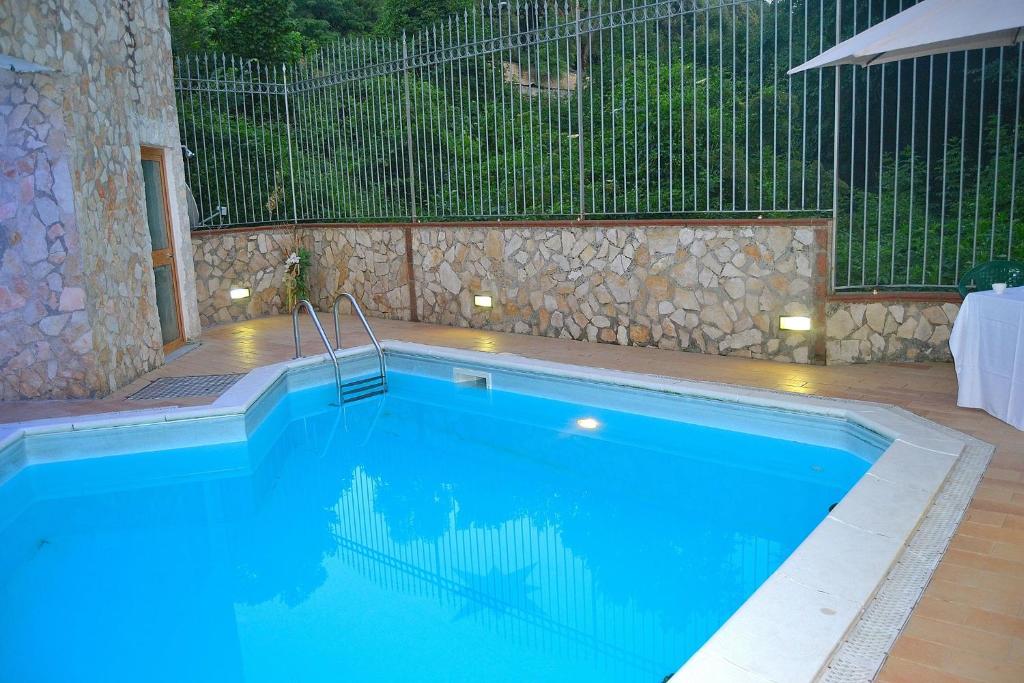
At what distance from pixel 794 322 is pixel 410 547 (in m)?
4.10

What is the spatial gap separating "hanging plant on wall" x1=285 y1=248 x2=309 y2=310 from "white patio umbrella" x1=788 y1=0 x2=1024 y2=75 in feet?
24.1

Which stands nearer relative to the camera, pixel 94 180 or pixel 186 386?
pixel 94 180

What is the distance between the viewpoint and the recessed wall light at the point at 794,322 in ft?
23.7

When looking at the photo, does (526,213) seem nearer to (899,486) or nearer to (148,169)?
(148,169)

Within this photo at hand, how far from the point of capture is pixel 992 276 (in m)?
6.00

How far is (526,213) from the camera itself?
918 centimetres

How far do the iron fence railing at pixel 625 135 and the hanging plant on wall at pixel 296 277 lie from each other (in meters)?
0.66

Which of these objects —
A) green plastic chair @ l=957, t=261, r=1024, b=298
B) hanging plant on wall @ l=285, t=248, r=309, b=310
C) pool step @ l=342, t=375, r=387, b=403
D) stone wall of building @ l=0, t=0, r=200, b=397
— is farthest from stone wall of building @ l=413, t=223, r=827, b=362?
stone wall of building @ l=0, t=0, r=200, b=397

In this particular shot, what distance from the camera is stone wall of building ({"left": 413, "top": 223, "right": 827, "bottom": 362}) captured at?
7.31 meters

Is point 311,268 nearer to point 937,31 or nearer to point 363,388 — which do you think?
point 363,388

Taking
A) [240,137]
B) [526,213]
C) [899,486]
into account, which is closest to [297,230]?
[240,137]

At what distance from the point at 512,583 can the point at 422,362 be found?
4.39m

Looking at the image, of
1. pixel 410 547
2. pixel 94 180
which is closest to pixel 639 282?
pixel 410 547

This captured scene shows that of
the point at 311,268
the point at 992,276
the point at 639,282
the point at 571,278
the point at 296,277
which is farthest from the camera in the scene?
the point at 311,268
